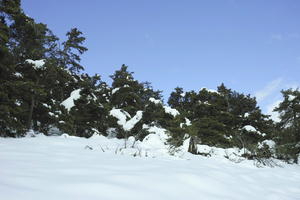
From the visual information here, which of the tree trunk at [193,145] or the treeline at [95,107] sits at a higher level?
the treeline at [95,107]

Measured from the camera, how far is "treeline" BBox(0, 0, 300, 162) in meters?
9.30

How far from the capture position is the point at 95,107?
61.4ft

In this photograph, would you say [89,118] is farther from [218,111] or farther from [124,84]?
[218,111]

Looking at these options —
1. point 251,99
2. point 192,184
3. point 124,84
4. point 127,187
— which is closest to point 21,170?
point 127,187

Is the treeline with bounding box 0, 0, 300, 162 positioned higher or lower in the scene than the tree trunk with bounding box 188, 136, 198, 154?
higher

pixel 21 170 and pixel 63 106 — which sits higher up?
pixel 63 106

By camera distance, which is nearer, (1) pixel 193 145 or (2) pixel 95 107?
(1) pixel 193 145

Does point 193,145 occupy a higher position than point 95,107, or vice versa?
point 95,107

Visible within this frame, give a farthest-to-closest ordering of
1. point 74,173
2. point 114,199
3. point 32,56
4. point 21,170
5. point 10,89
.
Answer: point 32,56, point 10,89, point 74,173, point 21,170, point 114,199

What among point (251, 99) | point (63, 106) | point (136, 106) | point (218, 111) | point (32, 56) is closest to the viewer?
point (32, 56)

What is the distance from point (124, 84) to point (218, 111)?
32.1 ft

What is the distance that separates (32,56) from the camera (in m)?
13.3

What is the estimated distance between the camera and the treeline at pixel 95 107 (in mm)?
9297

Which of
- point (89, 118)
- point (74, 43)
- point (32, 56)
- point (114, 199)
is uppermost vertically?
point (74, 43)
